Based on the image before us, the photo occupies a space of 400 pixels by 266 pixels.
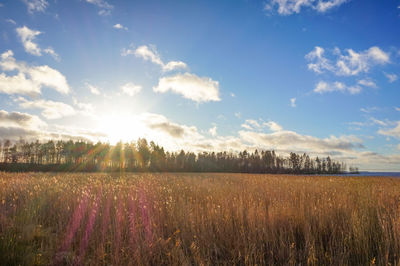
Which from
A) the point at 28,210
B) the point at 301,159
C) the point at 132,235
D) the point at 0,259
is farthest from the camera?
the point at 301,159

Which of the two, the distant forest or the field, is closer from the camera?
the field

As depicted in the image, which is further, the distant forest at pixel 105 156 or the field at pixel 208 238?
the distant forest at pixel 105 156

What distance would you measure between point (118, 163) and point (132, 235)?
268 ft

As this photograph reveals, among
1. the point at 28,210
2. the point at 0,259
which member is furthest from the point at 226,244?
the point at 28,210

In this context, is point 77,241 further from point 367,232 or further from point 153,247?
point 367,232

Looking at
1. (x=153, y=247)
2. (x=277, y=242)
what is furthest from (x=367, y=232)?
(x=153, y=247)

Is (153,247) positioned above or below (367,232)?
below

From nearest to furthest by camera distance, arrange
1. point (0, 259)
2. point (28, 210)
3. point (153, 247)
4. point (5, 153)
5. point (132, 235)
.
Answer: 1. point (0, 259)
2. point (153, 247)
3. point (132, 235)
4. point (28, 210)
5. point (5, 153)

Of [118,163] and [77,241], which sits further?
[118,163]

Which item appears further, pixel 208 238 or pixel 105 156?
pixel 105 156

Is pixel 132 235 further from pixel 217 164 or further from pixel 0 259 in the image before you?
pixel 217 164

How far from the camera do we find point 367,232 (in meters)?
4.07

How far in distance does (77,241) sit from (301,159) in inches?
5124

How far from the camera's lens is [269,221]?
4629 millimetres
